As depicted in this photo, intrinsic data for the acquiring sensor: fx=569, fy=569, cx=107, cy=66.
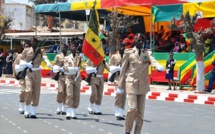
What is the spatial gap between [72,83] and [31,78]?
1073 millimetres

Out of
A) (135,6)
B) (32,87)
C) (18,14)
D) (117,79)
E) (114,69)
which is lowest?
(32,87)

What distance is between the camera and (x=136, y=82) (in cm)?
1050

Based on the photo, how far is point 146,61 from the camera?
417 inches

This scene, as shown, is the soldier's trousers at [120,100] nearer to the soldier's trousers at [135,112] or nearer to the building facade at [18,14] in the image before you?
the soldier's trousers at [135,112]

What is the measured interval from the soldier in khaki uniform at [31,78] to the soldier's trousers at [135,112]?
450 cm

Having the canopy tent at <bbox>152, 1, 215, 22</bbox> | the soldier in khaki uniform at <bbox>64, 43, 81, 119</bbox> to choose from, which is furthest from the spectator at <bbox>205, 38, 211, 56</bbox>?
the soldier in khaki uniform at <bbox>64, 43, 81, 119</bbox>

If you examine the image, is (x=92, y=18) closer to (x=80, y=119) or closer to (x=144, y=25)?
(x=80, y=119)

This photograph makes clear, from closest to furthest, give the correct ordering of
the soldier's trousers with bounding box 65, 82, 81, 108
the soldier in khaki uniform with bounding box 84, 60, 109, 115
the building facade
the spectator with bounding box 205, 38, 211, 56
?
the soldier's trousers with bounding box 65, 82, 81, 108, the soldier in khaki uniform with bounding box 84, 60, 109, 115, the spectator with bounding box 205, 38, 211, 56, the building facade

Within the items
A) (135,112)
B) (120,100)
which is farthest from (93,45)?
(135,112)

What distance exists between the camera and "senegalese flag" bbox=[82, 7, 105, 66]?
47.2 ft

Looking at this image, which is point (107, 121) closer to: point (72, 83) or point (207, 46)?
point (72, 83)

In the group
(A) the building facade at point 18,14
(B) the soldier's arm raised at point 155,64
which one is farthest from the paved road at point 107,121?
(A) the building facade at point 18,14

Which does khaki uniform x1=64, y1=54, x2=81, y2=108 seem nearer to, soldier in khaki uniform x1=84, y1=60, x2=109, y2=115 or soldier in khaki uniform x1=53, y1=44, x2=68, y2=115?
soldier in khaki uniform x1=53, y1=44, x2=68, y2=115

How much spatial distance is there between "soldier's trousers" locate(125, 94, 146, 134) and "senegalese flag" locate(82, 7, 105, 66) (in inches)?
158
